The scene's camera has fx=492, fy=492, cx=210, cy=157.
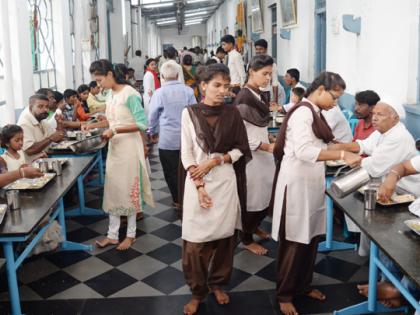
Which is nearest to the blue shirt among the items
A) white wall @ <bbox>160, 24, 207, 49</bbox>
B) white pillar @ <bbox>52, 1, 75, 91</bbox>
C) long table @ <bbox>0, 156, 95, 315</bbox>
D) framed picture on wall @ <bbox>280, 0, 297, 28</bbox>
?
long table @ <bbox>0, 156, 95, 315</bbox>

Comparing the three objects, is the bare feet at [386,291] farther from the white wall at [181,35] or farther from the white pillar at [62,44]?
the white wall at [181,35]

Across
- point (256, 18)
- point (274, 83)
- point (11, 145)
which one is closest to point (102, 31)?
point (256, 18)

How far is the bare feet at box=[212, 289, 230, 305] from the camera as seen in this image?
2.70 meters

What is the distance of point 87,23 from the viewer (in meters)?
8.08

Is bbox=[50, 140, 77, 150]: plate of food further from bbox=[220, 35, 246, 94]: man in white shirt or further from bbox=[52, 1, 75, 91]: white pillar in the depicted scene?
bbox=[220, 35, 246, 94]: man in white shirt

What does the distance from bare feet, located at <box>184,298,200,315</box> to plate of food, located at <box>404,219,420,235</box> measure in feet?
3.82

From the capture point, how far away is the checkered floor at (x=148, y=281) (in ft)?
8.85

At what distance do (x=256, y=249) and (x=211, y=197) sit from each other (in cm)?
116

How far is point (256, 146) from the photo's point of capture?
310 centimetres

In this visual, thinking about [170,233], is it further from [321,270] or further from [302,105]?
[302,105]

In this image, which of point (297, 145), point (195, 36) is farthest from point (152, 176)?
point (195, 36)

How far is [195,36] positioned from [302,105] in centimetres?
2730

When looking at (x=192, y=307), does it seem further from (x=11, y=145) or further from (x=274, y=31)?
(x=274, y=31)

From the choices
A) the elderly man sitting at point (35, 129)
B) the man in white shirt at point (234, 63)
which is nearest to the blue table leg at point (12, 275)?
the elderly man sitting at point (35, 129)
